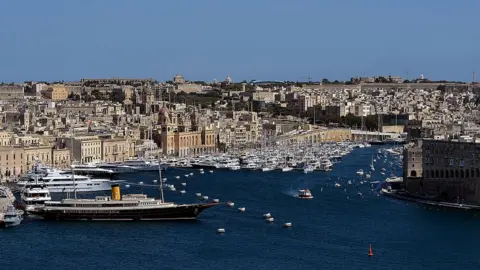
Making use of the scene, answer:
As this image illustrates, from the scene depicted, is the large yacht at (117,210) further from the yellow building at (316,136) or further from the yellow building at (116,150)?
the yellow building at (316,136)

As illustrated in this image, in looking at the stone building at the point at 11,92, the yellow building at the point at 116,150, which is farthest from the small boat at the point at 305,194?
the stone building at the point at 11,92

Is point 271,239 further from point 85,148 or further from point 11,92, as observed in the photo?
point 11,92

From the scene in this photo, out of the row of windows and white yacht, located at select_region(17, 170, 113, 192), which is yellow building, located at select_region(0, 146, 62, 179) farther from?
the row of windows

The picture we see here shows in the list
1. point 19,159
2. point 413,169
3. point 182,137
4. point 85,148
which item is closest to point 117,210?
point 413,169

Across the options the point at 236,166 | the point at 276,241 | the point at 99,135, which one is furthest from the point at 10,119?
the point at 276,241

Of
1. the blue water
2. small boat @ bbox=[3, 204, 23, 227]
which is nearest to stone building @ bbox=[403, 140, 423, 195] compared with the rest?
the blue water

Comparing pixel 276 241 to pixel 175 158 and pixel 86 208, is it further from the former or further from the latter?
pixel 175 158
